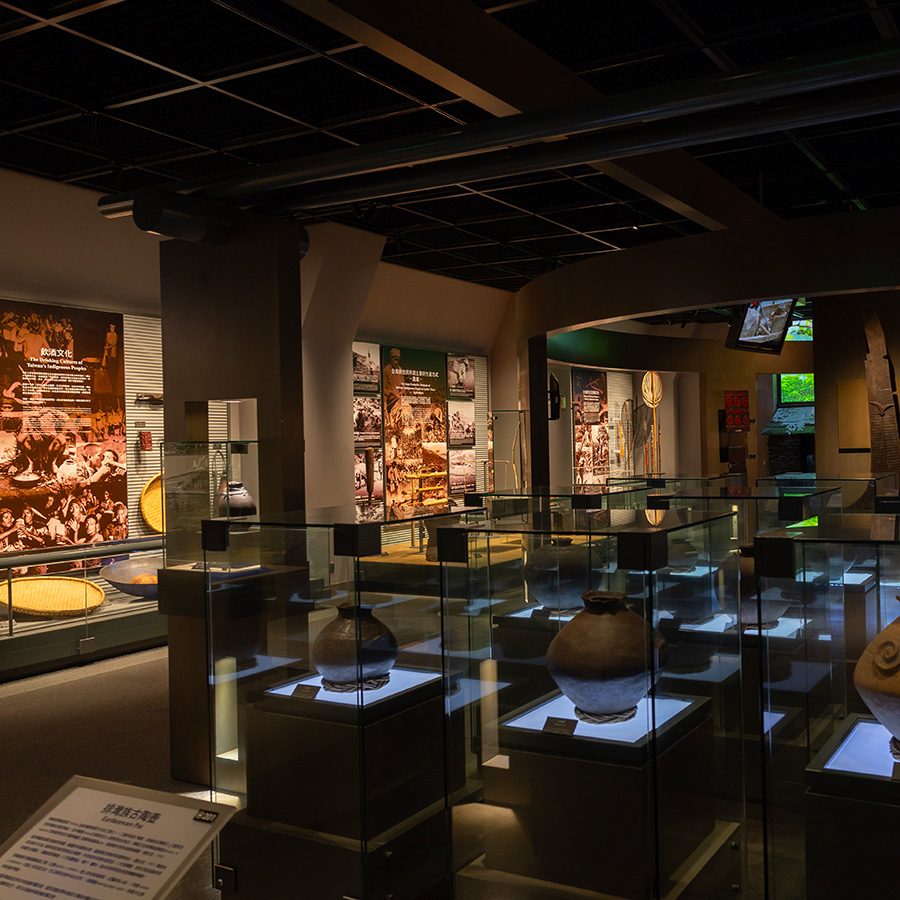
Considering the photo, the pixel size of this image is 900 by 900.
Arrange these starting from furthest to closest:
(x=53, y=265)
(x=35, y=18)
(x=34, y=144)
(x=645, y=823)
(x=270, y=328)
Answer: (x=53, y=265), (x=34, y=144), (x=270, y=328), (x=35, y=18), (x=645, y=823)

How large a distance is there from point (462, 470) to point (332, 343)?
3962 millimetres

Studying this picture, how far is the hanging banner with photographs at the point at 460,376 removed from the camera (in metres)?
14.5

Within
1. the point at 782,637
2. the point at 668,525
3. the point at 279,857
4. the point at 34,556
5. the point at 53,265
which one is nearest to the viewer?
the point at 782,637

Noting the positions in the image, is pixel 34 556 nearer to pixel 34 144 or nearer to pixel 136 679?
pixel 136 679

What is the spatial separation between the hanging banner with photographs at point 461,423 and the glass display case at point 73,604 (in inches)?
252

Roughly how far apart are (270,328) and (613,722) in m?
3.44

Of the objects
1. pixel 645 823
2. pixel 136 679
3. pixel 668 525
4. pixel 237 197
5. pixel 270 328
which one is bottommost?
pixel 136 679

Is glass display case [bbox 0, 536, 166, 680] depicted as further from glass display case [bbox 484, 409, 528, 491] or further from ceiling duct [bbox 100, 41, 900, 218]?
glass display case [bbox 484, 409, 528, 491]

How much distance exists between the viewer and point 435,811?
3590 mm

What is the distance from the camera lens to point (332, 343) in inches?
451

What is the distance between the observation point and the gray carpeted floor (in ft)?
16.2

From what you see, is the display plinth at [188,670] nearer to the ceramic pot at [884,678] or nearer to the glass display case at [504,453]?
the ceramic pot at [884,678]

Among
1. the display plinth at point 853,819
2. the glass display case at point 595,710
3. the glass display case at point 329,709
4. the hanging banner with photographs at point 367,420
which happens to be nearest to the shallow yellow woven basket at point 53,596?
the glass display case at point 329,709

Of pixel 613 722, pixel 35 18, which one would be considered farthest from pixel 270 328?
pixel 613 722
